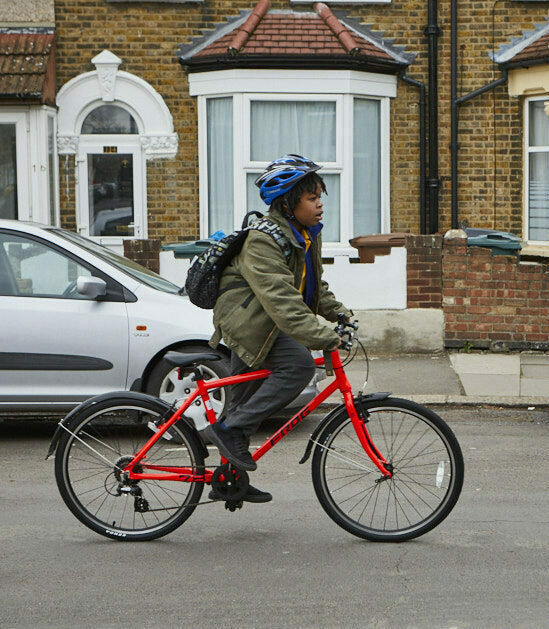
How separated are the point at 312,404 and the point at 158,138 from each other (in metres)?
9.80

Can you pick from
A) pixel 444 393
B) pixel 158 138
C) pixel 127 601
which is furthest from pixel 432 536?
pixel 158 138

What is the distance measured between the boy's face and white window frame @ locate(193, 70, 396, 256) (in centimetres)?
885

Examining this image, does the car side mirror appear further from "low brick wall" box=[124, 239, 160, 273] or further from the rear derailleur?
"low brick wall" box=[124, 239, 160, 273]

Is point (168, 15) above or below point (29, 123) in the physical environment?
above

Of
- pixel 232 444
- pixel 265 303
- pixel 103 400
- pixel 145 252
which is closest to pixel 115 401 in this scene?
pixel 103 400

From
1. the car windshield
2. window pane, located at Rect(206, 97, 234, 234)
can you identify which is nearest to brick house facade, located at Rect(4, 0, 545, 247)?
window pane, located at Rect(206, 97, 234, 234)

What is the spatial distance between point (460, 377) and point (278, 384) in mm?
5689

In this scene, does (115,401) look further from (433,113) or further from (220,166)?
(433,113)

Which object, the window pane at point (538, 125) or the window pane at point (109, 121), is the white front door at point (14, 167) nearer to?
the window pane at point (109, 121)

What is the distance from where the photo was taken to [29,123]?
13.9 metres

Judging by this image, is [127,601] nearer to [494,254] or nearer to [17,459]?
[17,459]

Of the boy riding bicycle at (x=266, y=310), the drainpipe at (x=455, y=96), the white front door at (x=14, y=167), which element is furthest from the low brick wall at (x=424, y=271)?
the boy riding bicycle at (x=266, y=310)

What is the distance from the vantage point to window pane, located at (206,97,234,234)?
14.3m

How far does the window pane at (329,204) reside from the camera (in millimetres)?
14258
